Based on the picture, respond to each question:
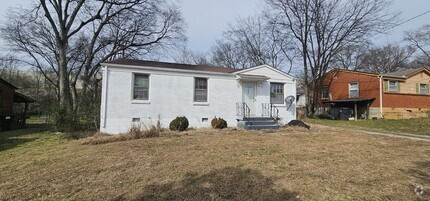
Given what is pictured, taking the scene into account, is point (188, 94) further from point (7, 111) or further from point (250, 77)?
point (7, 111)

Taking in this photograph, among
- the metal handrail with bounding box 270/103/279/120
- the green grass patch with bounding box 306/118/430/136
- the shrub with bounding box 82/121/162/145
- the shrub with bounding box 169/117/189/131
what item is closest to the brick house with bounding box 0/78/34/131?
the shrub with bounding box 82/121/162/145

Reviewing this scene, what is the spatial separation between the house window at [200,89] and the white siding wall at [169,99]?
22cm

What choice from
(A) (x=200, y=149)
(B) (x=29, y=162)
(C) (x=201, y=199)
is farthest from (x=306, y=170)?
(B) (x=29, y=162)

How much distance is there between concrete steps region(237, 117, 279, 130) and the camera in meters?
14.3

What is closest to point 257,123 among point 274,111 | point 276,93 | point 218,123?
point 274,111

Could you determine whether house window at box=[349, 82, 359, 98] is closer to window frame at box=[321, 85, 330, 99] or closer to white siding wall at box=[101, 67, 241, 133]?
window frame at box=[321, 85, 330, 99]

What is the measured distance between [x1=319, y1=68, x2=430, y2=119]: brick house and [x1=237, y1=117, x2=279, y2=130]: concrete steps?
40.3 feet

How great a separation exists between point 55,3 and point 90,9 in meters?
2.66

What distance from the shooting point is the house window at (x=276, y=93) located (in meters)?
16.6

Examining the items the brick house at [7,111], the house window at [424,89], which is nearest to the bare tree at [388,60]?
the house window at [424,89]

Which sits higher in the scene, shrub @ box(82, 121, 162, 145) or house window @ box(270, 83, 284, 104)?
house window @ box(270, 83, 284, 104)

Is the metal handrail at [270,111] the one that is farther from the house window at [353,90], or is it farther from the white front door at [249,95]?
the house window at [353,90]

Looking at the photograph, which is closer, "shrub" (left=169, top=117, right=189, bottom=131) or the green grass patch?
"shrub" (left=169, top=117, right=189, bottom=131)

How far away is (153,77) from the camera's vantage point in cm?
1370
